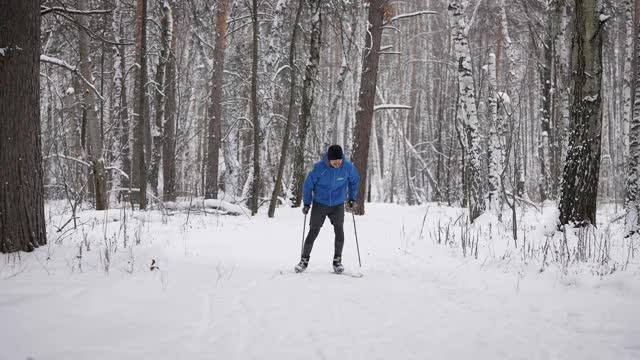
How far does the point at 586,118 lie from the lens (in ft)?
22.6

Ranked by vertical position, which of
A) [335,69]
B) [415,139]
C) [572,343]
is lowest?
[572,343]

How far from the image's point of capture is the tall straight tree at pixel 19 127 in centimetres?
484

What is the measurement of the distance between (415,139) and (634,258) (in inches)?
841

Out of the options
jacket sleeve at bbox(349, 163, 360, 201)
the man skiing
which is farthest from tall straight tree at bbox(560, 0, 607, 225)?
the man skiing

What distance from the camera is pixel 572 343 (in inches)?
125

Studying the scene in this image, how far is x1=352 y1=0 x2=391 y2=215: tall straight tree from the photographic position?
1169 cm

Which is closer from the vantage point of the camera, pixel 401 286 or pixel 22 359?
pixel 22 359

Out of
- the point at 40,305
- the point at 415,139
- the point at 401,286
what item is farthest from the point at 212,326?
the point at 415,139

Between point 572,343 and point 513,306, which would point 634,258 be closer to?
point 513,306

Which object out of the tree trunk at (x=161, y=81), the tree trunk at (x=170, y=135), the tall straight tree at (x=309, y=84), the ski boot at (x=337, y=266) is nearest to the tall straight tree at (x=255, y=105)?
the tall straight tree at (x=309, y=84)

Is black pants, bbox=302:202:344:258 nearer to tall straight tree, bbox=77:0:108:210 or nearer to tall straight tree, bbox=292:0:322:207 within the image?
tall straight tree, bbox=292:0:322:207

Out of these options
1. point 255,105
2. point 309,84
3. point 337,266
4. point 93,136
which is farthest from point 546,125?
point 93,136

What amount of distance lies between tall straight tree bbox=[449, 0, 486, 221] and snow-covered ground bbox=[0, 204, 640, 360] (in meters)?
3.55

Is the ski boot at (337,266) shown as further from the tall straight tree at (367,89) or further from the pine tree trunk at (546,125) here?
the pine tree trunk at (546,125)
